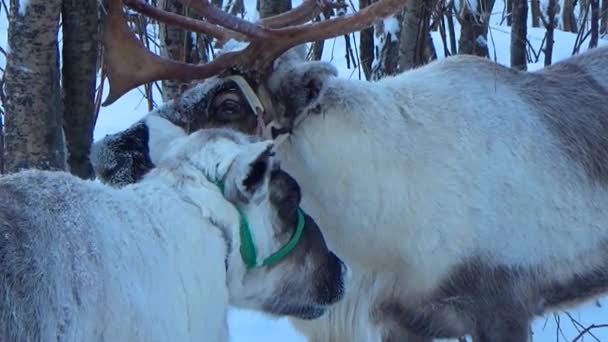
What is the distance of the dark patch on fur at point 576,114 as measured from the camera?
4230 millimetres

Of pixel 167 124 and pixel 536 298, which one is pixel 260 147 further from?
pixel 536 298

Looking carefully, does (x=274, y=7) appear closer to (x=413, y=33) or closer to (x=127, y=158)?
(x=413, y=33)

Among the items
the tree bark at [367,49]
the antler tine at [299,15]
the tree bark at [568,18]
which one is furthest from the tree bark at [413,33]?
the tree bark at [568,18]

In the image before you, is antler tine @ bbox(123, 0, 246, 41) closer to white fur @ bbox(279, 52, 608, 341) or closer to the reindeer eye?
the reindeer eye

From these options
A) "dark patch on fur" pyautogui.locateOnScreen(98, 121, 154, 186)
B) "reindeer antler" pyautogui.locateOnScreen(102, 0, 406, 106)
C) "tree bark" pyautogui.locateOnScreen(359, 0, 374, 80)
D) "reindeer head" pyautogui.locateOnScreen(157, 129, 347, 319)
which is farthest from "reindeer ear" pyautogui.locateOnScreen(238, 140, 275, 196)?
"tree bark" pyautogui.locateOnScreen(359, 0, 374, 80)

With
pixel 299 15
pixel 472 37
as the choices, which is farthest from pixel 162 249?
pixel 472 37

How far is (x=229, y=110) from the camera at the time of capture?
399 centimetres

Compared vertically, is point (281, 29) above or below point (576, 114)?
above

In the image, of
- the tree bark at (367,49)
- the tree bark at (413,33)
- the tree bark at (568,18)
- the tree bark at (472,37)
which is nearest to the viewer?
the tree bark at (413,33)

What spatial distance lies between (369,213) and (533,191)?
58cm

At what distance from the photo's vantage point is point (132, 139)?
380cm

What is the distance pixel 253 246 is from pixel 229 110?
103 cm

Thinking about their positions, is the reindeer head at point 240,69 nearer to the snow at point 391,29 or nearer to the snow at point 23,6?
the snow at point 23,6

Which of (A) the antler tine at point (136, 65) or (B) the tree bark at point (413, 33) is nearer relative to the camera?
(A) the antler tine at point (136, 65)
